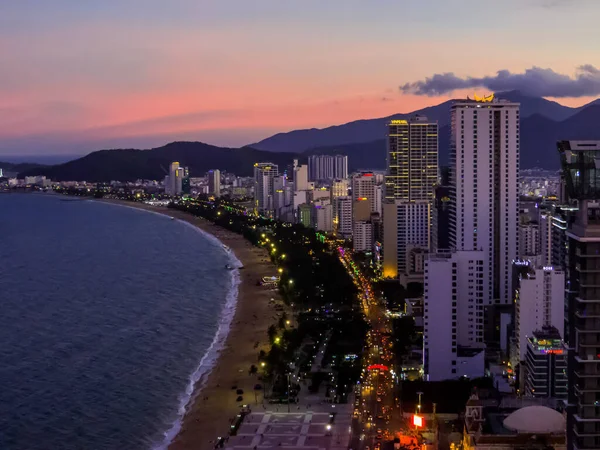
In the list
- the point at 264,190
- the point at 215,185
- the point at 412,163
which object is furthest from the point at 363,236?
the point at 215,185

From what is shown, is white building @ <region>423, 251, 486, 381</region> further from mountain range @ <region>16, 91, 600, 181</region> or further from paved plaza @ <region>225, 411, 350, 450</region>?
mountain range @ <region>16, 91, 600, 181</region>

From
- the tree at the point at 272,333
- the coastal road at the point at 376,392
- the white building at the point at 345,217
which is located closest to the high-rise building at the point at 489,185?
the coastal road at the point at 376,392

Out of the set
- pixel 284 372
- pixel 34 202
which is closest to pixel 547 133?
pixel 284 372

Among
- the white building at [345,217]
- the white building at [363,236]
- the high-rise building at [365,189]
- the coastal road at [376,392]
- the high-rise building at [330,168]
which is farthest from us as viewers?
the high-rise building at [330,168]

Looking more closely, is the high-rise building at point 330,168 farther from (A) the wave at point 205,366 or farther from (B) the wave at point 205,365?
(A) the wave at point 205,366

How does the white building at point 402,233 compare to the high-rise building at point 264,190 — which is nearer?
the white building at point 402,233

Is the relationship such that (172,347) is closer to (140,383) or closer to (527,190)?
(140,383)

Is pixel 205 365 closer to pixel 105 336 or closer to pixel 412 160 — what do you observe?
pixel 105 336
